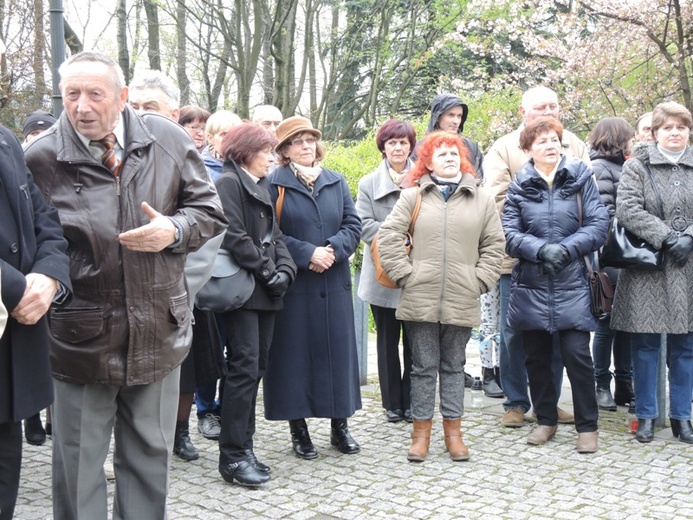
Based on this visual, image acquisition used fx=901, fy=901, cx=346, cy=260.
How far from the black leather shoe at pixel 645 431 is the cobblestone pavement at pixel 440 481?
0.07 metres

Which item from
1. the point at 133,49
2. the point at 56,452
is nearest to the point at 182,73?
the point at 133,49

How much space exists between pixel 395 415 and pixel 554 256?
1.81m

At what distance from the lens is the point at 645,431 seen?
6.12m

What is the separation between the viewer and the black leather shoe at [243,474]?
5.21m

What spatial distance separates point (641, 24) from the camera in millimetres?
13000

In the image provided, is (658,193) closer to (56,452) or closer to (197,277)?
(197,277)

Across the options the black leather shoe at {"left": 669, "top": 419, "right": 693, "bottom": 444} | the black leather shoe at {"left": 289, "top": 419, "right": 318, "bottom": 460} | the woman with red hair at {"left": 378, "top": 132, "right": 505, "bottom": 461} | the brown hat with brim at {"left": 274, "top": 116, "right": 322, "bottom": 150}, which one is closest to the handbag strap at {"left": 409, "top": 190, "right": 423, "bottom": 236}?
the woman with red hair at {"left": 378, "top": 132, "right": 505, "bottom": 461}

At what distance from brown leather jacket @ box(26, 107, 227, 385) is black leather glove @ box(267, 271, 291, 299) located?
151 centimetres

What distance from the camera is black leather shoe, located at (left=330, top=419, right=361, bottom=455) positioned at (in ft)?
19.5

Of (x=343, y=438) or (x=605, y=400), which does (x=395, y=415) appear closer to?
(x=343, y=438)

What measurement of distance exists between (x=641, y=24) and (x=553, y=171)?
7.96m

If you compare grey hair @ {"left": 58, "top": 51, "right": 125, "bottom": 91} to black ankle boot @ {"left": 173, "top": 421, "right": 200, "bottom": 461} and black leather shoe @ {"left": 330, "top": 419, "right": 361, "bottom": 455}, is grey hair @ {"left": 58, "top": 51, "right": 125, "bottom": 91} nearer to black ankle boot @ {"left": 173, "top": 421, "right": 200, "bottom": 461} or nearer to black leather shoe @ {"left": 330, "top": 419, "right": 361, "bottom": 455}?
black ankle boot @ {"left": 173, "top": 421, "right": 200, "bottom": 461}

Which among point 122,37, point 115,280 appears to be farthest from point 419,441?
point 122,37

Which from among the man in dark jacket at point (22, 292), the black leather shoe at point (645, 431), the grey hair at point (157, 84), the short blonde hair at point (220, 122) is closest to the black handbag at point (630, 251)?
the black leather shoe at point (645, 431)
